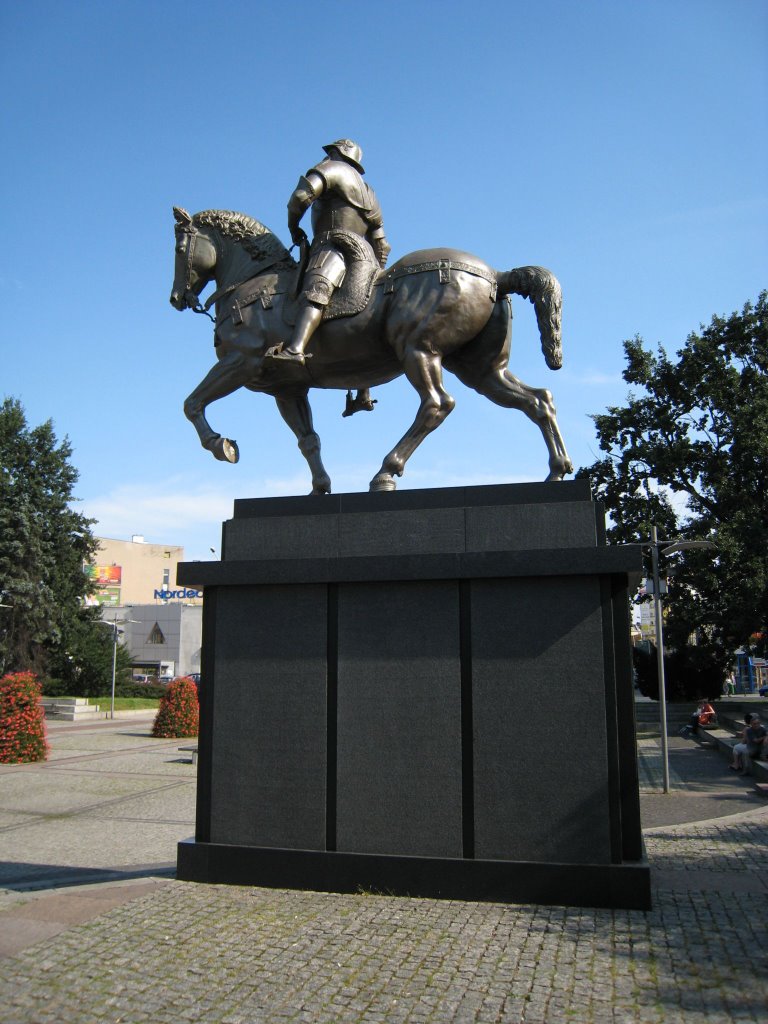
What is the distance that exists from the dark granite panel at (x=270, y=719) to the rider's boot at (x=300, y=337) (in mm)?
2177

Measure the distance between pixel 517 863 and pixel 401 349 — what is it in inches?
182

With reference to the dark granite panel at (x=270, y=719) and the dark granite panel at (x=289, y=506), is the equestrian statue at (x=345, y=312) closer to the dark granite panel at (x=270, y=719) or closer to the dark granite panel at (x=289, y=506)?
the dark granite panel at (x=289, y=506)

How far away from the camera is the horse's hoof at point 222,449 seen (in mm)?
8375

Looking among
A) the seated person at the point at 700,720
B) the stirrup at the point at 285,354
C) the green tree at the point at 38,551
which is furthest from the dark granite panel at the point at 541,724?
the green tree at the point at 38,551

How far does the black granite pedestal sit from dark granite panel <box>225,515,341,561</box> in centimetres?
2

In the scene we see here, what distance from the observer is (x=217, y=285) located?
9039 mm

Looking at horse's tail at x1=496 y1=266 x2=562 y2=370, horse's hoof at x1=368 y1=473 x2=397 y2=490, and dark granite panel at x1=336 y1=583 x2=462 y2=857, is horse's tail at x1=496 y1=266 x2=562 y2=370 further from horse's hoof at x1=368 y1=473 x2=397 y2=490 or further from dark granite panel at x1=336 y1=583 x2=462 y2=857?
dark granite panel at x1=336 y1=583 x2=462 y2=857

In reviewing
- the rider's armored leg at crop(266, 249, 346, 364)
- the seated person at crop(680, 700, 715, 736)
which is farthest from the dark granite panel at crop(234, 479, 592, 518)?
the seated person at crop(680, 700, 715, 736)

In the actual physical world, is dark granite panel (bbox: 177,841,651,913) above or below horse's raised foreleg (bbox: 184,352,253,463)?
below

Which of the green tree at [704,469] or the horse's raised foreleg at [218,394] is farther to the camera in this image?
the green tree at [704,469]

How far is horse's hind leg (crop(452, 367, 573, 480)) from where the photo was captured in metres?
7.77

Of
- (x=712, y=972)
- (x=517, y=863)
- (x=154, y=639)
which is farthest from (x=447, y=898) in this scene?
(x=154, y=639)

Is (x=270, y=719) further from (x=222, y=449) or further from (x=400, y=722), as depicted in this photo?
(x=222, y=449)

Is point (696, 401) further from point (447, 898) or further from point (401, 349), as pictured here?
point (447, 898)
